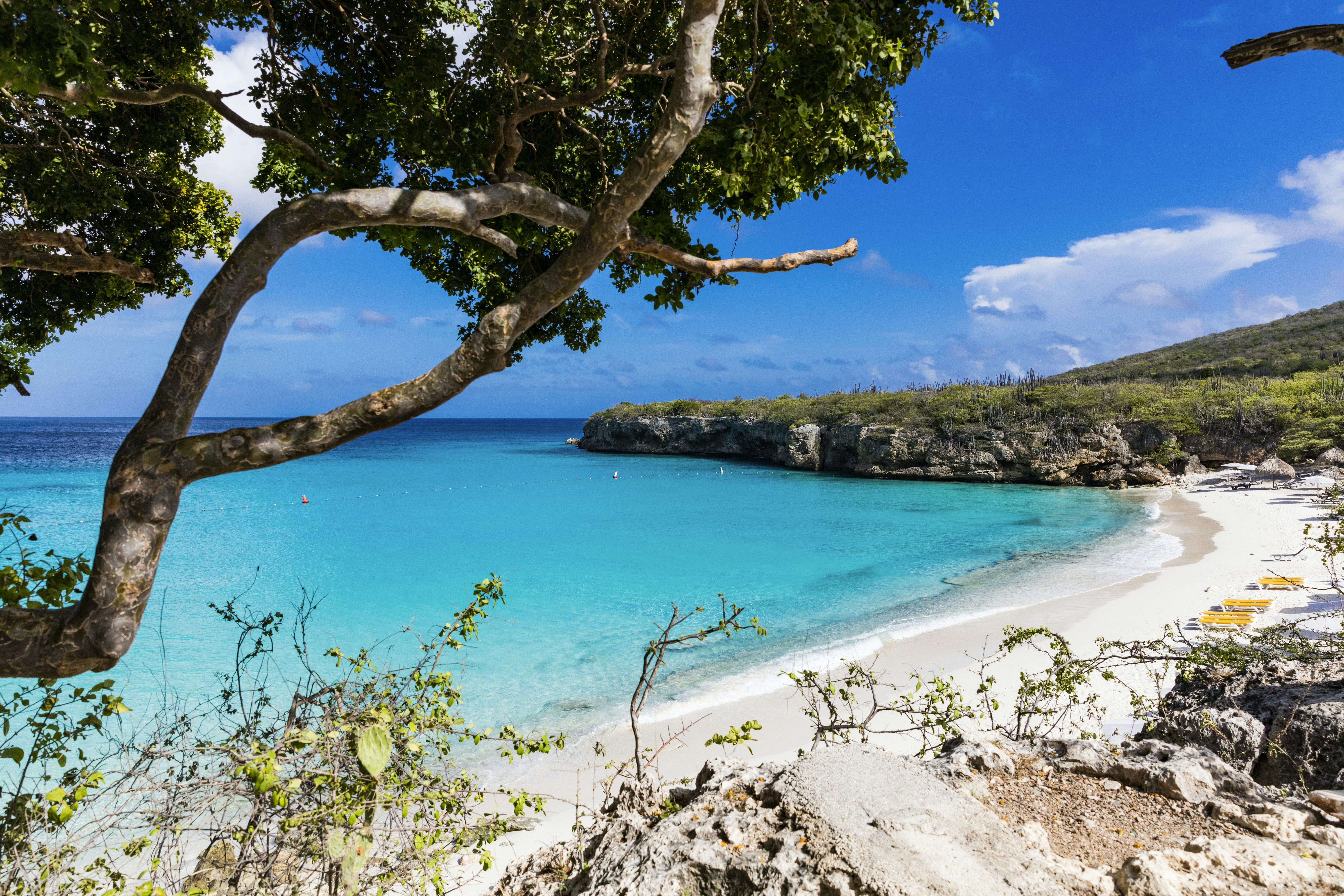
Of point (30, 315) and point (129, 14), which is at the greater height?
point (129, 14)

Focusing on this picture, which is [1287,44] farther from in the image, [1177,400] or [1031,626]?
[1177,400]

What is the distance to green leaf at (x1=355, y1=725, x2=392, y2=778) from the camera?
7.48 feet

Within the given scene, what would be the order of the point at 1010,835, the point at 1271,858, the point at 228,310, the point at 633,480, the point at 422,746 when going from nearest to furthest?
the point at 1271,858 → the point at 1010,835 → the point at 228,310 → the point at 422,746 → the point at 633,480

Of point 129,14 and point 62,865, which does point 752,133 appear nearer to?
point 129,14

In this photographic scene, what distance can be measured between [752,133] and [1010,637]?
4.66 metres

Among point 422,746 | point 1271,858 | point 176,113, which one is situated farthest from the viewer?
point 176,113

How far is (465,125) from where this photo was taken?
504cm

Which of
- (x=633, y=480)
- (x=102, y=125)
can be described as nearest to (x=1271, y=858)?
(x=102, y=125)

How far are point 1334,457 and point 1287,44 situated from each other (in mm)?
34985

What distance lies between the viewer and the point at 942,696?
4.25 metres

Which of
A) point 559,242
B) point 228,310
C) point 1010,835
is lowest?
point 1010,835

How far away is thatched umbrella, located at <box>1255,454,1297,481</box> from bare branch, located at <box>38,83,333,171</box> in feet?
119

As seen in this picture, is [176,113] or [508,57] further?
[176,113]

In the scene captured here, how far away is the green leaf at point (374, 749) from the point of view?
2281 mm
